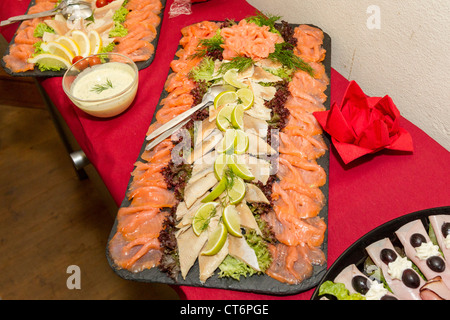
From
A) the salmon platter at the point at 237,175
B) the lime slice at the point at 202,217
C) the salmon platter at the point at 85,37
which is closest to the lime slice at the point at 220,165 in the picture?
the salmon platter at the point at 237,175

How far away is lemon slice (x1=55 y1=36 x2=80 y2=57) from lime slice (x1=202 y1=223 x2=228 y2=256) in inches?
58.9

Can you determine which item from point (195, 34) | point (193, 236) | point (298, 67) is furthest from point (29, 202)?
point (298, 67)

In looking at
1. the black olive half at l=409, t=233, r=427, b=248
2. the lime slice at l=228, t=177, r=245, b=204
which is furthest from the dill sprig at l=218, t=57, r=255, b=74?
the black olive half at l=409, t=233, r=427, b=248

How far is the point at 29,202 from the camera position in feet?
10.6

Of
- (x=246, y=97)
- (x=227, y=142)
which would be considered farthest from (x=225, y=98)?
(x=227, y=142)

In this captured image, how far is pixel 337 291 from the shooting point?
1.27 metres

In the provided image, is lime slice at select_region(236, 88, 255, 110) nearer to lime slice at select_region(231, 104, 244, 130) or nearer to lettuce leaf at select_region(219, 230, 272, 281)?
lime slice at select_region(231, 104, 244, 130)

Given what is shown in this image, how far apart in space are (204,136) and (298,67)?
2.32 feet

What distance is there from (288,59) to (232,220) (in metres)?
1.03

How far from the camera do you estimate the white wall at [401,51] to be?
1.68 metres

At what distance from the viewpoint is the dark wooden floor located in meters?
2.76

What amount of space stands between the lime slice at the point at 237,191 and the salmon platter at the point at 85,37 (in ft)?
3.69

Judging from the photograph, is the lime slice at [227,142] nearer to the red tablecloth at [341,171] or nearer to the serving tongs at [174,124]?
the serving tongs at [174,124]

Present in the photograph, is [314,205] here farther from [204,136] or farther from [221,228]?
[204,136]
